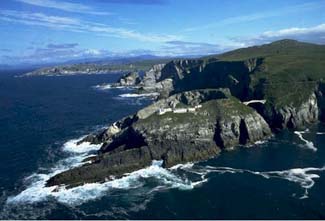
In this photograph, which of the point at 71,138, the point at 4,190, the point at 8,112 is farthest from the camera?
the point at 8,112

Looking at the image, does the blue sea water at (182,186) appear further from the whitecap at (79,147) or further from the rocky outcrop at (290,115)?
the rocky outcrop at (290,115)

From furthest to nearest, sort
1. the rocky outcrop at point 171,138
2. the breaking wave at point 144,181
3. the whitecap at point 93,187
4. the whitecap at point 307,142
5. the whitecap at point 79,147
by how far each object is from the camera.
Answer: the whitecap at point 79,147 < the whitecap at point 307,142 < the rocky outcrop at point 171,138 < the breaking wave at point 144,181 < the whitecap at point 93,187

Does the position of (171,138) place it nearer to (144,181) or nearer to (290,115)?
(144,181)

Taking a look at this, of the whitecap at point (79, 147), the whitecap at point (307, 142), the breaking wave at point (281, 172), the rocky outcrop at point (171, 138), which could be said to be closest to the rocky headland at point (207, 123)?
the rocky outcrop at point (171, 138)

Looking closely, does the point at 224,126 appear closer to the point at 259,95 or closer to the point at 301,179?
the point at 301,179

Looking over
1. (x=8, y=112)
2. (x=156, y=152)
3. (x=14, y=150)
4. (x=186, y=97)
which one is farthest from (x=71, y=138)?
(x=8, y=112)
